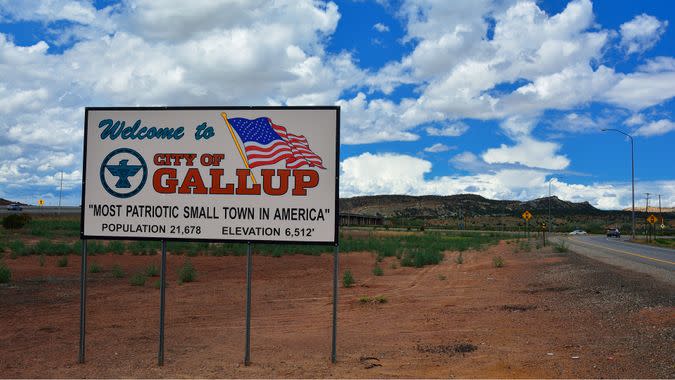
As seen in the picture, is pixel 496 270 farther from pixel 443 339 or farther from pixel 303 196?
pixel 303 196

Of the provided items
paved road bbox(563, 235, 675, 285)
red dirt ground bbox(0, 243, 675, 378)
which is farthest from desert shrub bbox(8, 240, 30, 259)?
paved road bbox(563, 235, 675, 285)

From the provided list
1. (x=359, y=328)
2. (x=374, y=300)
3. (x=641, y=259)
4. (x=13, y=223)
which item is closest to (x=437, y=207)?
(x=13, y=223)

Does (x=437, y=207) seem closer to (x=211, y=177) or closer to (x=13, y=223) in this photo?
(x=13, y=223)

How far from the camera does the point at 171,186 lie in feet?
26.7

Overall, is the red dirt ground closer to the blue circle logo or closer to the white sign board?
the white sign board

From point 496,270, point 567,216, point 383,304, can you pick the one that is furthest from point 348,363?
point 567,216

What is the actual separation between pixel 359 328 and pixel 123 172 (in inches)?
212

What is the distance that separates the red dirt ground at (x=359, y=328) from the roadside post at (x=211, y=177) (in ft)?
2.29

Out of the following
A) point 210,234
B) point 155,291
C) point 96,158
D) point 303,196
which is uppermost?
point 96,158

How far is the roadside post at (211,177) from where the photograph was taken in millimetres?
7824

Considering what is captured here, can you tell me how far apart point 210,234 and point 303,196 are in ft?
4.61

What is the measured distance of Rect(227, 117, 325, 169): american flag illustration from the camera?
310 inches

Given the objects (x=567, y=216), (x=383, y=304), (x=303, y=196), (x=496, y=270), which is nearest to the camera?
(x=303, y=196)

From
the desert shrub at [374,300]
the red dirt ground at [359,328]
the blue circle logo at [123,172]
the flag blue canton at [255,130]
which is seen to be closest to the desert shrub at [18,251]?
the red dirt ground at [359,328]
